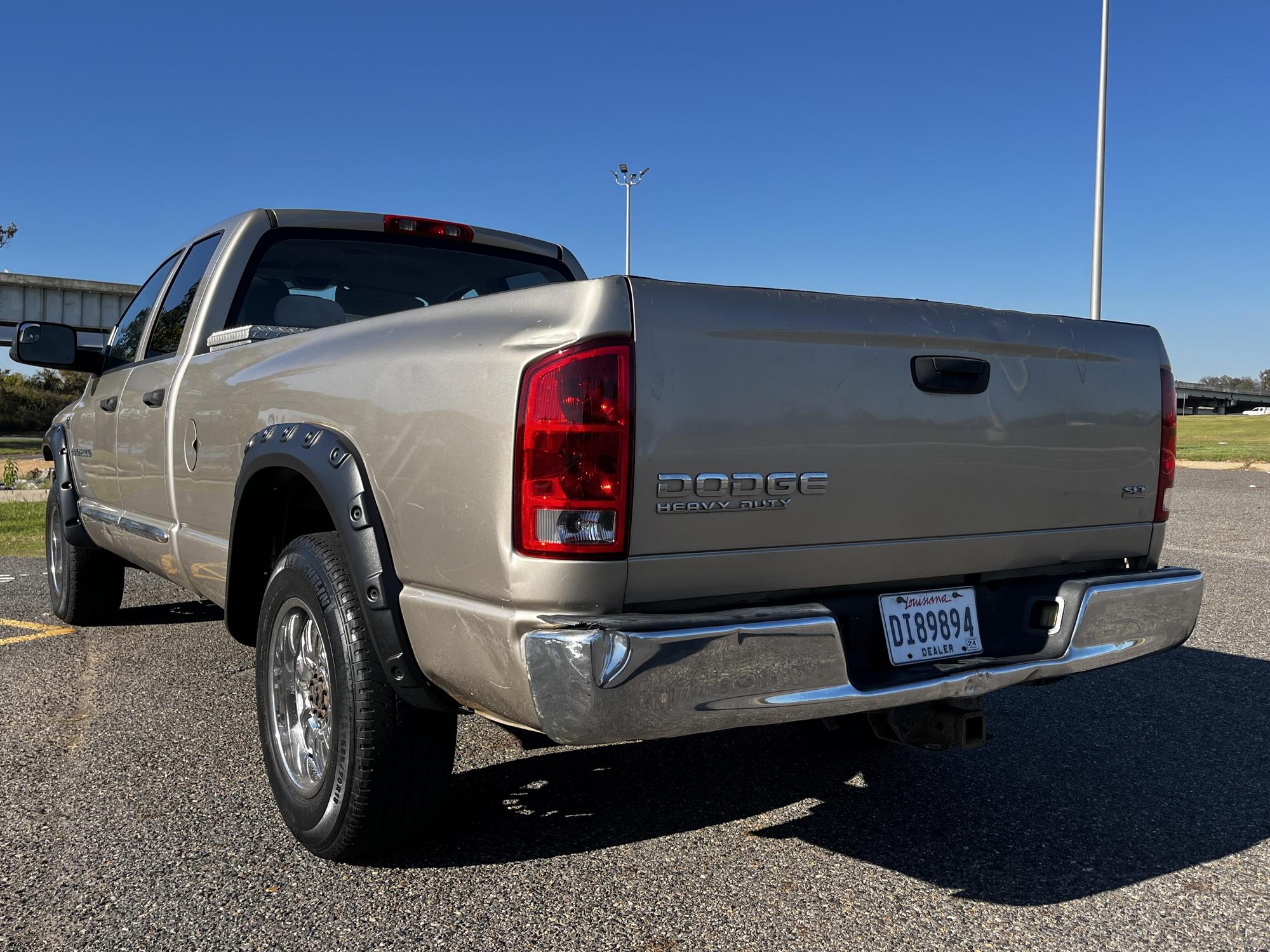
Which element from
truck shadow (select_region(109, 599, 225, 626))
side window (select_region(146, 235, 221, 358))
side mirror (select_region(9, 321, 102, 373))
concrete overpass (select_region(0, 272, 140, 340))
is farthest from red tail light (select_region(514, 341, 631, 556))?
concrete overpass (select_region(0, 272, 140, 340))

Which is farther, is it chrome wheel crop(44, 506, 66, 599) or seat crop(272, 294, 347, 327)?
chrome wheel crop(44, 506, 66, 599)

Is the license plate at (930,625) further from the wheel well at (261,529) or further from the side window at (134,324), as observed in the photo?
the side window at (134,324)

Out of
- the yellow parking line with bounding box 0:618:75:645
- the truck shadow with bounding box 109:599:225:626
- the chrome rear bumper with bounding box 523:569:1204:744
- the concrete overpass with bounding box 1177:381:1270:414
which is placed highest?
the concrete overpass with bounding box 1177:381:1270:414

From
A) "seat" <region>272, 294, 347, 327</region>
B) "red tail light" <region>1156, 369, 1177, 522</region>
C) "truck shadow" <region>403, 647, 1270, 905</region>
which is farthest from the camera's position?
"seat" <region>272, 294, 347, 327</region>

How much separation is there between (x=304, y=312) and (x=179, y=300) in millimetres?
800

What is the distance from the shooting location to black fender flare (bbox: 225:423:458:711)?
261 cm

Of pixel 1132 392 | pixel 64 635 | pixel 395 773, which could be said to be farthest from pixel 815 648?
pixel 64 635

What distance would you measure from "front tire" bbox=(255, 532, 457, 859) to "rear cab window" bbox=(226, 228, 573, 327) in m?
1.45

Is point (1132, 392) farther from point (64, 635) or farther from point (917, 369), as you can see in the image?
point (64, 635)

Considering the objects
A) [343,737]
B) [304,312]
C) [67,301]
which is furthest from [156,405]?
[67,301]

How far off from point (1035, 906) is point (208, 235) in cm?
402

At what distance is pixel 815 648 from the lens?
2.42 metres

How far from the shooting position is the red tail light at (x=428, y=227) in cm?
436

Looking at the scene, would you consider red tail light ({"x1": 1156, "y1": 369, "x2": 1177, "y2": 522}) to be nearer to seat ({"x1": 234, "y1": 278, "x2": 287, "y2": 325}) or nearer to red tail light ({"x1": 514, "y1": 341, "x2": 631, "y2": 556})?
red tail light ({"x1": 514, "y1": 341, "x2": 631, "y2": 556})
